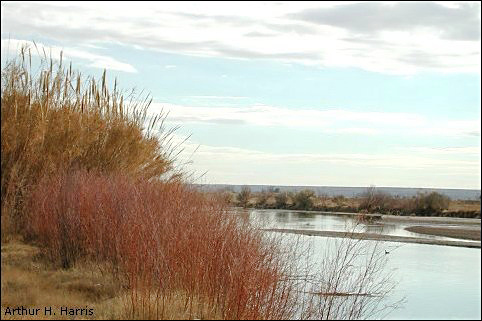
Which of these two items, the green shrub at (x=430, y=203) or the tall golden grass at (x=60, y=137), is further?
the green shrub at (x=430, y=203)

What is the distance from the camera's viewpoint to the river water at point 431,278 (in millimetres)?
12695

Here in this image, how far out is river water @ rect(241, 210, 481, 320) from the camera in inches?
500

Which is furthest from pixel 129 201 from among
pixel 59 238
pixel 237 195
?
pixel 237 195

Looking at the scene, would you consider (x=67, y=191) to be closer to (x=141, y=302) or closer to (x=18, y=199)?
(x=18, y=199)

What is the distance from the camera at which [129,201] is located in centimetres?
880

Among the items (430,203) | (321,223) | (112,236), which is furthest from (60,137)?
(430,203)

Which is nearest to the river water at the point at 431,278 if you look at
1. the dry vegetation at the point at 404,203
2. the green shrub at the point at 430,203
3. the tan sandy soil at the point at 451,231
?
the tan sandy soil at the point at 451,231

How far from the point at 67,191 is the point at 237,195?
6612 millimetres

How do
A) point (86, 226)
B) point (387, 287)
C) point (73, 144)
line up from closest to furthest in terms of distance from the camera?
point (86, 226) < point (73, 144) < point (387, 287)

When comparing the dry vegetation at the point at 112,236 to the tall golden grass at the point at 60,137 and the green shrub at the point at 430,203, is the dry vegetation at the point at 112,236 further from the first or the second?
the green shrub at the point at 430,203

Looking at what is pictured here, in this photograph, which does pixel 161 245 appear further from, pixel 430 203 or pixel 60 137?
pixel 430 203

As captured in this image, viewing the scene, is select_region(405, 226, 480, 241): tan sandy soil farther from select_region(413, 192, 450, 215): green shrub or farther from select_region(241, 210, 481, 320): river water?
select_region(241, 210, 481, 320): river water

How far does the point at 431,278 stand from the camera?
16.6m

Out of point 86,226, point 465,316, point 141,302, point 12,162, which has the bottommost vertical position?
point 465,316
